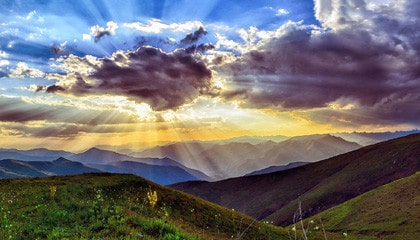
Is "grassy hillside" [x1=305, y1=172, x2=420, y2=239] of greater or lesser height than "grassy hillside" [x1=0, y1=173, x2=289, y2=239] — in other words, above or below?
below

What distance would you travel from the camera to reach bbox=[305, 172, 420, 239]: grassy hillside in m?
56.3

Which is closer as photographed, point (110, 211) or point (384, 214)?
point (110, 211)

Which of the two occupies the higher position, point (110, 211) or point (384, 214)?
point (110, 211)

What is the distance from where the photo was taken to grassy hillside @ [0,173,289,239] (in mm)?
15292

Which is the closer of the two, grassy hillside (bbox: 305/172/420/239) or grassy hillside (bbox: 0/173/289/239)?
grassy hillside (bbox: 0/173/289/239)

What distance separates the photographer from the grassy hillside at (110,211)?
15292 millimetres

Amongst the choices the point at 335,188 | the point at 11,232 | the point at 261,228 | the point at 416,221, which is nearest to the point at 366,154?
the point at 335,188

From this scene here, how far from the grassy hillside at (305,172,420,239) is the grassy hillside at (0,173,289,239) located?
13.6 metres

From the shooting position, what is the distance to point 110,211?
2075 centimetres

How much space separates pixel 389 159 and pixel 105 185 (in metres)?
153

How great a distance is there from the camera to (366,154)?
198 metres

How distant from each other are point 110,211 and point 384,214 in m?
60.4

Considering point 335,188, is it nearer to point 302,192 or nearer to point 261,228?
point 302,192

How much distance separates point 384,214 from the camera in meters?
66.9
